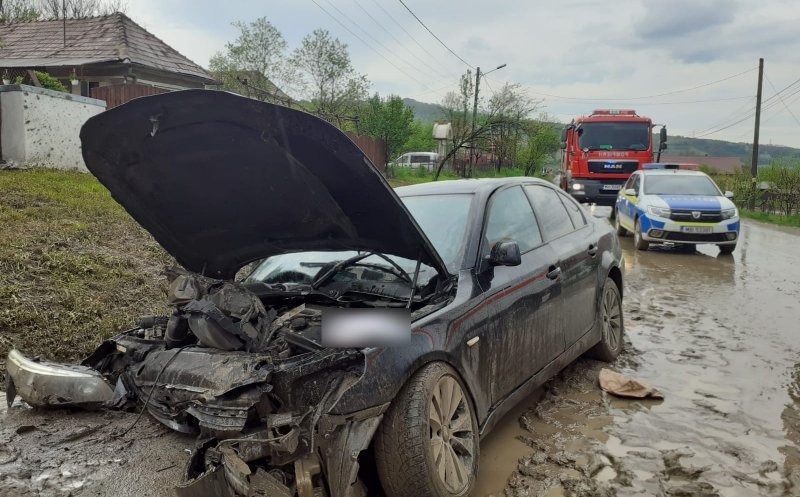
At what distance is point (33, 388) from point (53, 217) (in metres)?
5.36

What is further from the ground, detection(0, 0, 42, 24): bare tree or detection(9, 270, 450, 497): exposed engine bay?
detection(0, 0, 42, 24): bare tree

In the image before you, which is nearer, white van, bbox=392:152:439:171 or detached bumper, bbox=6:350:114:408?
detached bumper, bbox=6:350:114:408

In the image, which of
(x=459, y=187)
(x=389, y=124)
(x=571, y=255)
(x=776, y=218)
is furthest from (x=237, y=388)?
(x=389, y=124)

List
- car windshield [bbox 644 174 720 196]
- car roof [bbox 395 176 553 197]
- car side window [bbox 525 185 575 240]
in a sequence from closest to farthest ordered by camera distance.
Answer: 1. car roof [bbox 395 176 553 197]
2. car side window [bbox 525 185 575 240]
3. car windshield [bbox 644 174 720 196]

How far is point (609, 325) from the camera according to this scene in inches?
199

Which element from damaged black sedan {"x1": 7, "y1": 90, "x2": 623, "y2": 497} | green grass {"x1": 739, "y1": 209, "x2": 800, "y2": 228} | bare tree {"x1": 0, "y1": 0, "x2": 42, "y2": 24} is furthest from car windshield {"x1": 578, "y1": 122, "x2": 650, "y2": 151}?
bare tree {"x1": 0, "y1": 0, "x2": 42, "y2": 24}

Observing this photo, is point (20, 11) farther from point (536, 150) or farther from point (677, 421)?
point (677, 421)

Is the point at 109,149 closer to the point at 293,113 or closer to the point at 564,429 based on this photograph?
the point at 293,113

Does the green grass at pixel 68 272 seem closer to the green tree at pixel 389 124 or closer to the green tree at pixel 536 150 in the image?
the green tree at pixel 389 124

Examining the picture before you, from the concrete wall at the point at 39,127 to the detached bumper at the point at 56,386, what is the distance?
8.94 metres

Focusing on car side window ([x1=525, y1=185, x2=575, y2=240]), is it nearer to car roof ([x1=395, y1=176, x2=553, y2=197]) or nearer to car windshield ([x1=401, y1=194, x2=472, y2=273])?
car roof ([x1=395, y1=176, x2=553, y2=197])

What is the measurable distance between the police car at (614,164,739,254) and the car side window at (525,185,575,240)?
7341 mm

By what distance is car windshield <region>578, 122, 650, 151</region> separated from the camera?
17.7 metres

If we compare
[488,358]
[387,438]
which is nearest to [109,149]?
[387,438]
